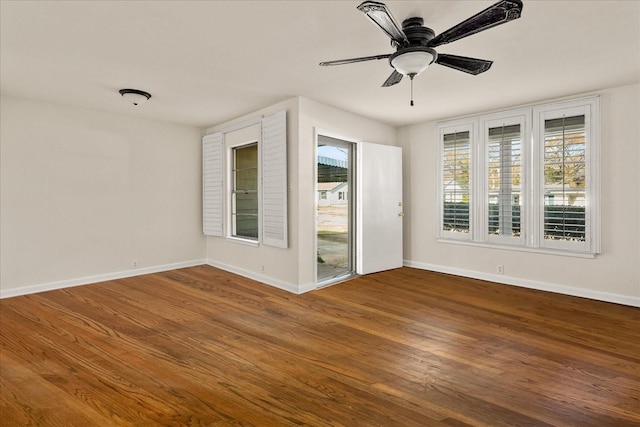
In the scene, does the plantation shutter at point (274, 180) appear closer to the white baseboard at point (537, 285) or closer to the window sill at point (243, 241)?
the window sill at point (243, 241)

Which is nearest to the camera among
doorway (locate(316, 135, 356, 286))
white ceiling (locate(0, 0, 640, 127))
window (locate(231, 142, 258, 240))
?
white ceiling (locate(0, 0, 640, 127))

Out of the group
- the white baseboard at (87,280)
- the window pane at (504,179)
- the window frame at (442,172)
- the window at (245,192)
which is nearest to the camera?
the white baseboard at (87,280)

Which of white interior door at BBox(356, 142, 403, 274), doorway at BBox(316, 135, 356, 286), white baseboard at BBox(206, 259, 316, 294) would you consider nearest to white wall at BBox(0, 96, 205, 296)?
white baseboard at BBox(206, 259, 316, 294)

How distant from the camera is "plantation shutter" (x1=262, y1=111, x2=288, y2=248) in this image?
445 cm

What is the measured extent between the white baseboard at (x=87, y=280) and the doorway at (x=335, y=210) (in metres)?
2.39

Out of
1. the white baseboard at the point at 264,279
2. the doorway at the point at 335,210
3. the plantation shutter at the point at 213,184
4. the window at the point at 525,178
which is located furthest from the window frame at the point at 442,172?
the plantation shutter at the point at 213,184

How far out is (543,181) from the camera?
4.36 metres

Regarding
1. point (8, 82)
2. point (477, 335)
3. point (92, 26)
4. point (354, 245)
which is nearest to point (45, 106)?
point (8, 82)

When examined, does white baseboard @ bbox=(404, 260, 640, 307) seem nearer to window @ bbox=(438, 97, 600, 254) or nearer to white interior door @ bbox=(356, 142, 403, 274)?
window @ bbox=(438, 97, 600, 254)

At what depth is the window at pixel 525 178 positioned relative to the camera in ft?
13.5

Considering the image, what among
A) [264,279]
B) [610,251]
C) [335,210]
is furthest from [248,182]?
[610,251]

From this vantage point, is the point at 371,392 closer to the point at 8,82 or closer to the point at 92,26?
the point at 92,26

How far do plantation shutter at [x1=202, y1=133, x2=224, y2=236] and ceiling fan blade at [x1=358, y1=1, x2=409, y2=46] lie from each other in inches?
153

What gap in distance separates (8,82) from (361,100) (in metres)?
3.81
